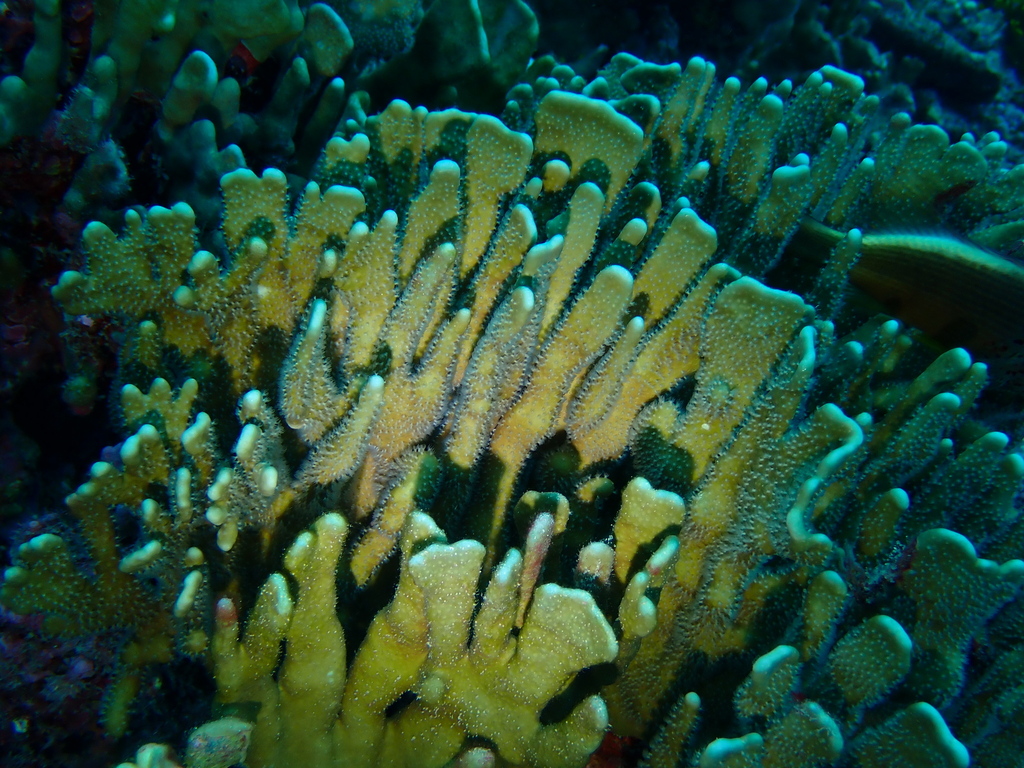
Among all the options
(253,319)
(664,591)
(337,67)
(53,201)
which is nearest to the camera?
(664,591)

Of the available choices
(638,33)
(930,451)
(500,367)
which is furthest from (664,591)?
(638,33)

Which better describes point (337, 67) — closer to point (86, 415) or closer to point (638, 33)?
point (86, 415)

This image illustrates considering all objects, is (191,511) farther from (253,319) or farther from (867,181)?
(867,181)

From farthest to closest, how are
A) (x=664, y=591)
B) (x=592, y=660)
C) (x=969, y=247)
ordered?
1. (x=969, y=247)
2. (x=664, y=591)
3. (x=592, y=660)

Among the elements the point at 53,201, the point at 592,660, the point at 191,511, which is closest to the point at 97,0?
the point at 53,201

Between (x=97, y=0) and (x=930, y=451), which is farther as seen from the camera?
(x=97, y=0)

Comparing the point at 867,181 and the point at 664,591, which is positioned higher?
the point at 867,181

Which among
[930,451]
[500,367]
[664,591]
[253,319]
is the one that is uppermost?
[930,451]
